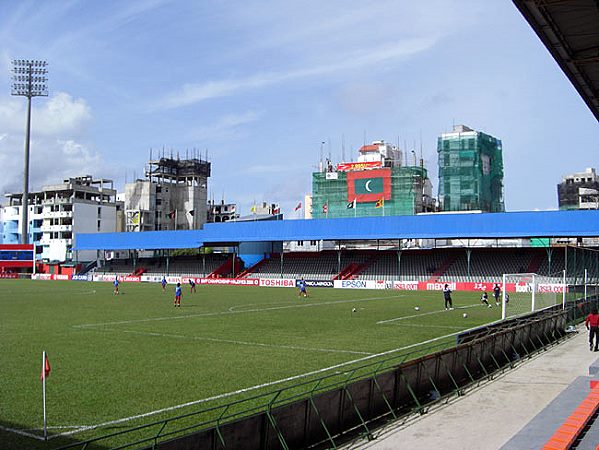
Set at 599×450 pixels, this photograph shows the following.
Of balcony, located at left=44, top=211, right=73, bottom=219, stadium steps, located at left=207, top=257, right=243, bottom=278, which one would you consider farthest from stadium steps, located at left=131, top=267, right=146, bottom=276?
balcony, located at left=44, top=211, right=73, bottom=219

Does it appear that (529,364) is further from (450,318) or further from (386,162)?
(386,162)

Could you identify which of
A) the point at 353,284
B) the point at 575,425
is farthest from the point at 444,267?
the point at 575,425

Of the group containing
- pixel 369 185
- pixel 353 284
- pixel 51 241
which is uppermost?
pixel 369 185

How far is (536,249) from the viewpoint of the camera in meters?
71.7

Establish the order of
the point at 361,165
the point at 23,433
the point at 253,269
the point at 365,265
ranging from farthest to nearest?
the point at 361,165, the point at 253,269, the point at 365,265, the point at 23,433

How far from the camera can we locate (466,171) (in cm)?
11175

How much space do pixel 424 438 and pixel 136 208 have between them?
424 ft

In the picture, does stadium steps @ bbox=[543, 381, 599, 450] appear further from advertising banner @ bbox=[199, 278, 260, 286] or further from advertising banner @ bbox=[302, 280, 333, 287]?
advertising banner @ bbox=[199, 278, 260, 286]

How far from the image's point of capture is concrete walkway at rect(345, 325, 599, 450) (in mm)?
12320

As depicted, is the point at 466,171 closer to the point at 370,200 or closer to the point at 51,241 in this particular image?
the point at 370,200

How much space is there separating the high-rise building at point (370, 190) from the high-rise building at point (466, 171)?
18.6 feet

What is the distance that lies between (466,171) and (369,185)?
17944 millimetres

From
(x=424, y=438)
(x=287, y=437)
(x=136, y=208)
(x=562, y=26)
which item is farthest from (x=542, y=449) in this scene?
(x=136, y=208)

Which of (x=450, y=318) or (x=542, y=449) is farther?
(x=450, y=318)
